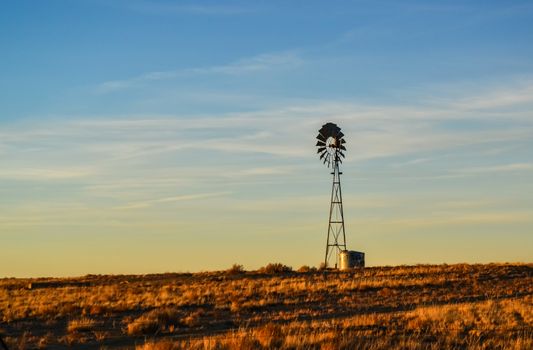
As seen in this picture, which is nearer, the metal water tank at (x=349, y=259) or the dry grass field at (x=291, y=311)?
the dry grass field at (x=291, y=311)

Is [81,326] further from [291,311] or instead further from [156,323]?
[291,311]

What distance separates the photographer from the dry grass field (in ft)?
63.9

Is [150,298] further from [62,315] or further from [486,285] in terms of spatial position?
[486,285]

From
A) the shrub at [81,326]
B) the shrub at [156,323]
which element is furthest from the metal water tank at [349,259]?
the shrub at [81,326]

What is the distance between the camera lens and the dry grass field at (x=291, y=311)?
19484mm

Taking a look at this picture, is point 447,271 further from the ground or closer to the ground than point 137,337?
further from the ground

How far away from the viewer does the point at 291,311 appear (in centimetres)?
2931

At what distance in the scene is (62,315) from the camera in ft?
96.6

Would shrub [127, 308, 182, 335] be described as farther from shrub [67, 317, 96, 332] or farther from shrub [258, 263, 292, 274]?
shrub [258, 263, 292, 274]

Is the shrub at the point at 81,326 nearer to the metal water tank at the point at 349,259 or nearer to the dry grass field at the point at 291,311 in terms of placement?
the dry grass field at the point at 291,311

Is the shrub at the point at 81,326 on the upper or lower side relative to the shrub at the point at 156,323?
lower

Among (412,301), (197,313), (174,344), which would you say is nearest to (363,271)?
(412,301)

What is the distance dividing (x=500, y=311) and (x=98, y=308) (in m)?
15.1

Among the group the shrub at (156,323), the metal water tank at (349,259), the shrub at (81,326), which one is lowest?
the shrub at (81,326)
